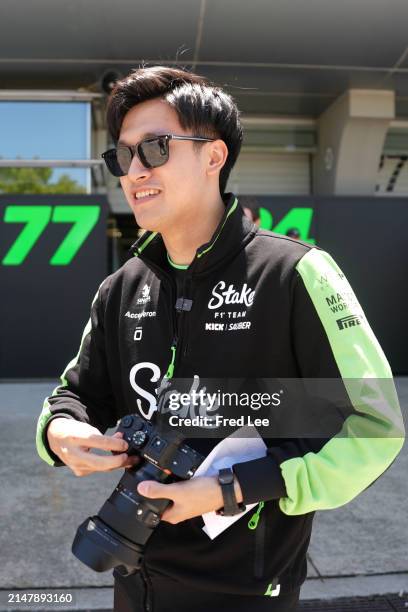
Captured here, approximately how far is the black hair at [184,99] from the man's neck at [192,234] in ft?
0.61

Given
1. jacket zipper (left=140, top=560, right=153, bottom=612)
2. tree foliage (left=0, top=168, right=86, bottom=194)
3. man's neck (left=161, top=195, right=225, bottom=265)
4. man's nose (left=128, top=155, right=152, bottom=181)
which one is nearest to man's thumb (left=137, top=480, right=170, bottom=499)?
jacket zipper (left=140, top=560, right=153, bottom=612)

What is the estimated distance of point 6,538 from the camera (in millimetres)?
4055

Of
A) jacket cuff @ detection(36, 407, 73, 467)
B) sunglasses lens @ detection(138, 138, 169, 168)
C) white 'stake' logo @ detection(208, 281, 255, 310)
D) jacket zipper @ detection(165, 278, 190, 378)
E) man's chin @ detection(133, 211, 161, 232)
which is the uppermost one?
sunglasses lens @ detection(138, 138, 169, 168)

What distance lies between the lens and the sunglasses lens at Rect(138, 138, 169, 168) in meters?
1.58

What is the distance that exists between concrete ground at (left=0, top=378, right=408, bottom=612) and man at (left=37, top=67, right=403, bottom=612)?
1636mm

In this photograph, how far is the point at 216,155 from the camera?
1.67 metres

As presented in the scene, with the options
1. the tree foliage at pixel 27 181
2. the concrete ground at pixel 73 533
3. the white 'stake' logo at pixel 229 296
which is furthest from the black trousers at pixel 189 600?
the tree foliage at pixel 27 181

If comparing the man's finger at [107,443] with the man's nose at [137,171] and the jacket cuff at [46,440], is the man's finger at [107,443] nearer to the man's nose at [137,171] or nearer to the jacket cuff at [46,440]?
the jacket cuff at [46,440]

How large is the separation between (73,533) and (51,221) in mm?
5529

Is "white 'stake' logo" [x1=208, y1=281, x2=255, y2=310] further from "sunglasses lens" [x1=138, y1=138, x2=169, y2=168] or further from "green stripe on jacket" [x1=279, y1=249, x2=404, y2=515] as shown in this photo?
"sunglasses lens" [x1=138, y1=138, x2=169, y2=168]

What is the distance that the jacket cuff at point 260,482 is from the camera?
4.47ft

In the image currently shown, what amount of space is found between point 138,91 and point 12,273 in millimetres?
7574

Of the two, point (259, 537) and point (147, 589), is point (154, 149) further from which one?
point (147, 589)

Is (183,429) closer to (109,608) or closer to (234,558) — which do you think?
(234,558)
